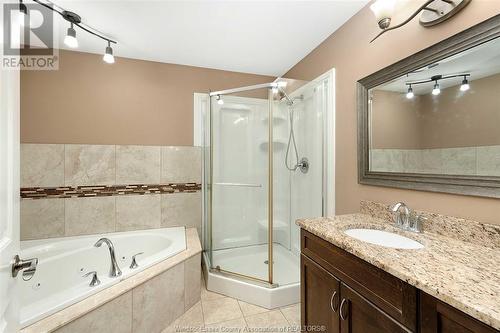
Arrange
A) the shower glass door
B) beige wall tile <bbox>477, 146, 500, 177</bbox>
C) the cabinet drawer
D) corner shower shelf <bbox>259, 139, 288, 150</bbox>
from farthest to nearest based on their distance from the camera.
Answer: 1. the shower glass door
2. corner shower shelf <bbox>259, 139, 288, 150</bbox>
3. beige wall tile <bbox>477, 146, 500, 177</bbox>
4. the cabinet drawer

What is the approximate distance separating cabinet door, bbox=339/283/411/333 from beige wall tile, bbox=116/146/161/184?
214cm

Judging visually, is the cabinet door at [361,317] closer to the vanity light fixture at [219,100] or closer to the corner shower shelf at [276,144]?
the corner shower shelf at [276,144]

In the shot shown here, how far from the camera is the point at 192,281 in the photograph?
188 centimetres

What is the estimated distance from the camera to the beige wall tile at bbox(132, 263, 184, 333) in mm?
1459

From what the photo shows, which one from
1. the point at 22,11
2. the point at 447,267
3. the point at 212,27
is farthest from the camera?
the point at 212,27

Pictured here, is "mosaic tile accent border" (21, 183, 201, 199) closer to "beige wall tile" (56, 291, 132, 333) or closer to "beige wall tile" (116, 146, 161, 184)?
"beige wall tile" (116, 146, 161, 184)

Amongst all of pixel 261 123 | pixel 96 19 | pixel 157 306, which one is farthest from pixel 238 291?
pixel 96 19

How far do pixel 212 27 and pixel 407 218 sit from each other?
2.01 m

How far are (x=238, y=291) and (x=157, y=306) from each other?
0.70 meters

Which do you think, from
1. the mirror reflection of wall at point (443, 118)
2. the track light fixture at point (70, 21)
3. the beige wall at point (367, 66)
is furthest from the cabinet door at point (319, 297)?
the track light fixture at point (70, 21)

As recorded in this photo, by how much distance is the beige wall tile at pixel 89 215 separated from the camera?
7.15 feet

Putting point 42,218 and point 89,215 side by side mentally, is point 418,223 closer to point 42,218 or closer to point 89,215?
point 89,215

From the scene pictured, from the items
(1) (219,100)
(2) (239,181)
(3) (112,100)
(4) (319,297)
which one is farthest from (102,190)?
(4) (319,297)

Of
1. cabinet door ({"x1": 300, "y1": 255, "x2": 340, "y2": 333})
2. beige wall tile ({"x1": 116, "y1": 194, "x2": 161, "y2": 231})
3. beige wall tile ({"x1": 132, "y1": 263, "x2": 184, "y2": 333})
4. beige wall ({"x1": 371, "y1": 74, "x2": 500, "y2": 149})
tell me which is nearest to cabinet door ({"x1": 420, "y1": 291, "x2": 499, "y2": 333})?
cabinet door ({"x1": 300, "y1": 255, "x2": 340, "y2": 333})
